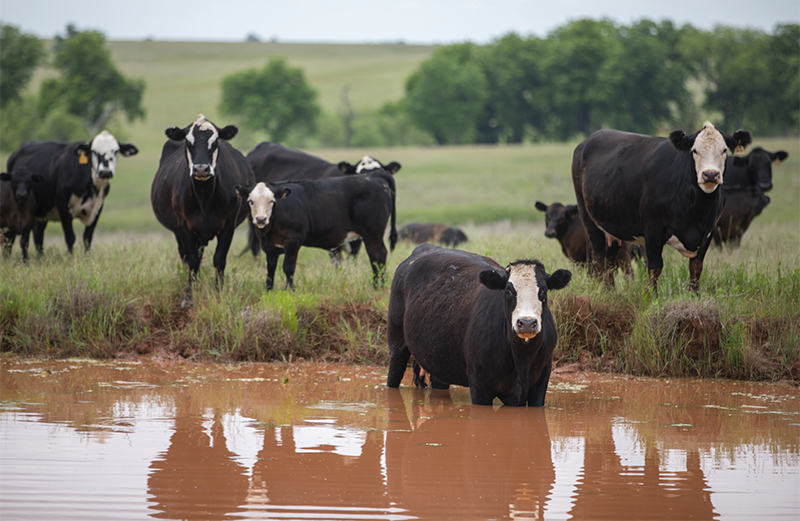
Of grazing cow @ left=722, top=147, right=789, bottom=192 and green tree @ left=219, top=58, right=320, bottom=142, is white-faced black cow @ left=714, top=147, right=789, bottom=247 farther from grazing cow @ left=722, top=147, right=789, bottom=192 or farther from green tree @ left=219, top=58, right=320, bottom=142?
green tree @ left=219, top=58, right=320, bottom=142

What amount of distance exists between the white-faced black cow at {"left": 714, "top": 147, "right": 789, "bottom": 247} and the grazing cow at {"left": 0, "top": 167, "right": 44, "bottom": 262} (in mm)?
11965

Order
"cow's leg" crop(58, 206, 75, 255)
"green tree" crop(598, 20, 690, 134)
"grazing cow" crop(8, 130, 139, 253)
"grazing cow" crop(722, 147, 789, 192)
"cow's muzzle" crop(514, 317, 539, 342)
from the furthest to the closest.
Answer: "green tree" crop(598, 20, 690, 134) → "grazing cow" crop(722, 147, 789, 192) → "cow's leg" crop(58, 206, 75, 255) → "grazing cow" crop(8, 130, 139, 253) → "cow's muzzle" crop(514, 317, 539, 342)

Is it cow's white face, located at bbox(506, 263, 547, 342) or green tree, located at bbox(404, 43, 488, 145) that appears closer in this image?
cow's white face, located at bbox(506, 263, 547, 342)

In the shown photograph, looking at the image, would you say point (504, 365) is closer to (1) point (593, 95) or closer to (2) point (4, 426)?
(2) point (4, 426)

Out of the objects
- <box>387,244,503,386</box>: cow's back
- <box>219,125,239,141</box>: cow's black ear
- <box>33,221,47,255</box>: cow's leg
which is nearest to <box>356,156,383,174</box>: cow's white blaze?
<box>219,125,239,141</box>: cow's black ear

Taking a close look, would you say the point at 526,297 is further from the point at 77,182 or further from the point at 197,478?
the point at 77,182

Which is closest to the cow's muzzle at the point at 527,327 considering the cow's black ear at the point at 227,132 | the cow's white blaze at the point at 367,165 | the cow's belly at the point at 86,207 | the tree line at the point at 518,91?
the cow's black ear at the point at 227,132

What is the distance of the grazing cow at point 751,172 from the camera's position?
15391 mm

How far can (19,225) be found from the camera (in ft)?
46.2

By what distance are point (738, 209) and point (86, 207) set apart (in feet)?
38.7

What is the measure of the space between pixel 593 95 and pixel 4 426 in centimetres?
7707

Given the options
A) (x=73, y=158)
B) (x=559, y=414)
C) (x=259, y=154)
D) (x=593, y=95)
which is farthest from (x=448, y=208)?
(x=593, y=95)

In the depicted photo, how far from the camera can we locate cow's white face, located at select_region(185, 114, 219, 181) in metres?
10.6

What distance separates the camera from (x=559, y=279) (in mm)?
6477
